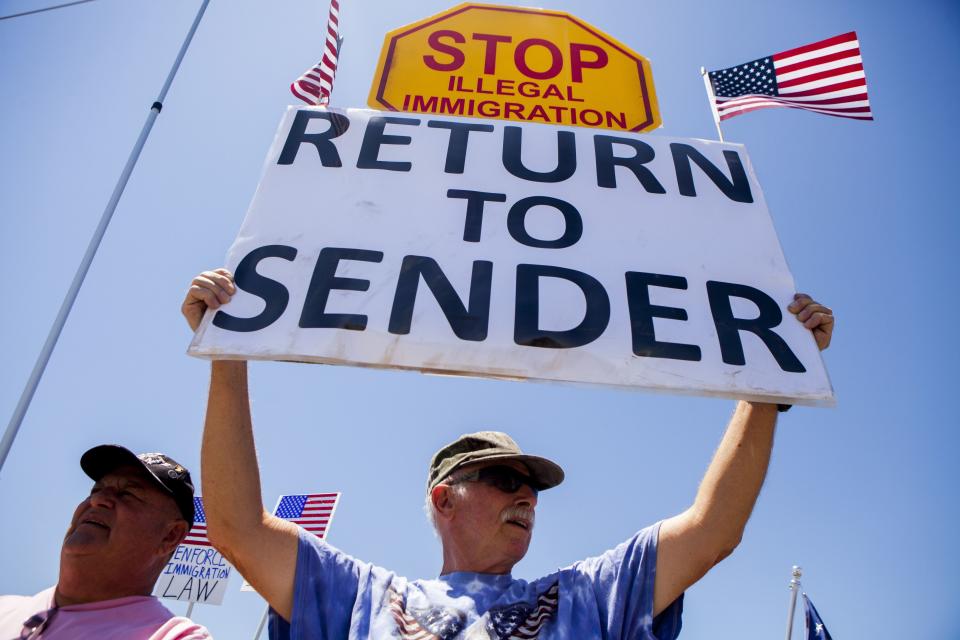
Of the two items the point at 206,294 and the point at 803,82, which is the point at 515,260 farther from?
the point at 803,82

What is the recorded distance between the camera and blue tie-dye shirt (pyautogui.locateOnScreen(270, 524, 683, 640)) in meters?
1.47

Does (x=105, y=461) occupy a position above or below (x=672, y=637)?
above

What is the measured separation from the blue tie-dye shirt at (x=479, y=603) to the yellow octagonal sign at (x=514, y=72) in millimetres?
1817

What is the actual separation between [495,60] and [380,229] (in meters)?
1.45

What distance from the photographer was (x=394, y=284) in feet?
5.24

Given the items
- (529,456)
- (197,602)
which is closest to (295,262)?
(529,456)

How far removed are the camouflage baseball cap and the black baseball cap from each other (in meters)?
1.06

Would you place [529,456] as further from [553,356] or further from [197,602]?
[197,602]

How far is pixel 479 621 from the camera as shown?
1.49 metres

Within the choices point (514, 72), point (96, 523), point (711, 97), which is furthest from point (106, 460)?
point (711, 97)

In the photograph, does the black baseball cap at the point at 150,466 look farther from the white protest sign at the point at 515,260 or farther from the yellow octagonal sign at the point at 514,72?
the yellow octagonal sign at the point at 514,72

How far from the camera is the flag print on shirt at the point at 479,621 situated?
1.45 meters

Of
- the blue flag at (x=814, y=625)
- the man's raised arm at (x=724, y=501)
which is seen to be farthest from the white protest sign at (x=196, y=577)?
the blue flag at (x=814, y=625)

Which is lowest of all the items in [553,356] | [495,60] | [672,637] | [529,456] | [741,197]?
[672,637]
